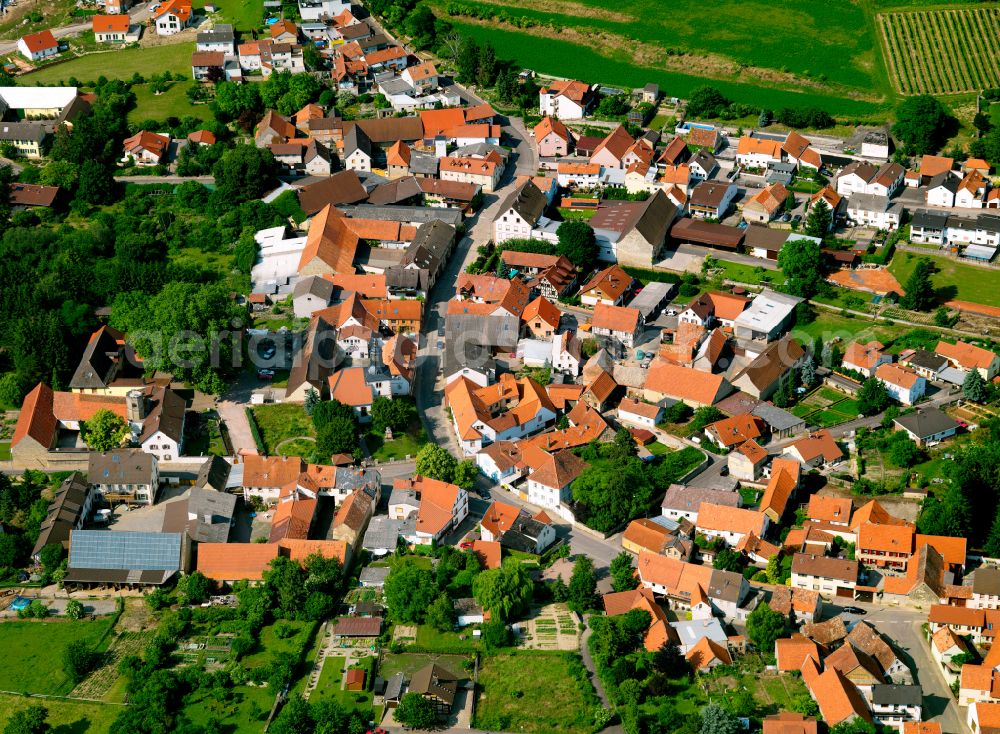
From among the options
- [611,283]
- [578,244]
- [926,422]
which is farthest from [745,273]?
[926,422]

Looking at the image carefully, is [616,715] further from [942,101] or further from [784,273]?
[942,101]

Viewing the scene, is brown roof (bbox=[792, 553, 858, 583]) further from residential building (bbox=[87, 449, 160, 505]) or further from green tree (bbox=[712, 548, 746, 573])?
residential building (bbox=[87, 449, 160, 505])

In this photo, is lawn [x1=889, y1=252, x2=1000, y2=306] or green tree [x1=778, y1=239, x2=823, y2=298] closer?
lawn [x1=889, y1=252, x2=1000, y2=306]

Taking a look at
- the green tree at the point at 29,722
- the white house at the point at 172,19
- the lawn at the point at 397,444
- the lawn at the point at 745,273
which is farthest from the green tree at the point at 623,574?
the white house at the point at 172,19

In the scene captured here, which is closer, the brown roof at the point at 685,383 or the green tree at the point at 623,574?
the green tree at the point at 623,574

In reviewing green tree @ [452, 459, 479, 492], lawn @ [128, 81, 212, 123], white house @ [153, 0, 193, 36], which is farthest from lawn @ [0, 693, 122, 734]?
white house @ [153, 0, 193, 36]

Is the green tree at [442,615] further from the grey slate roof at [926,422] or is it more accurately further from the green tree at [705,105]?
the green tree at [705,105]
